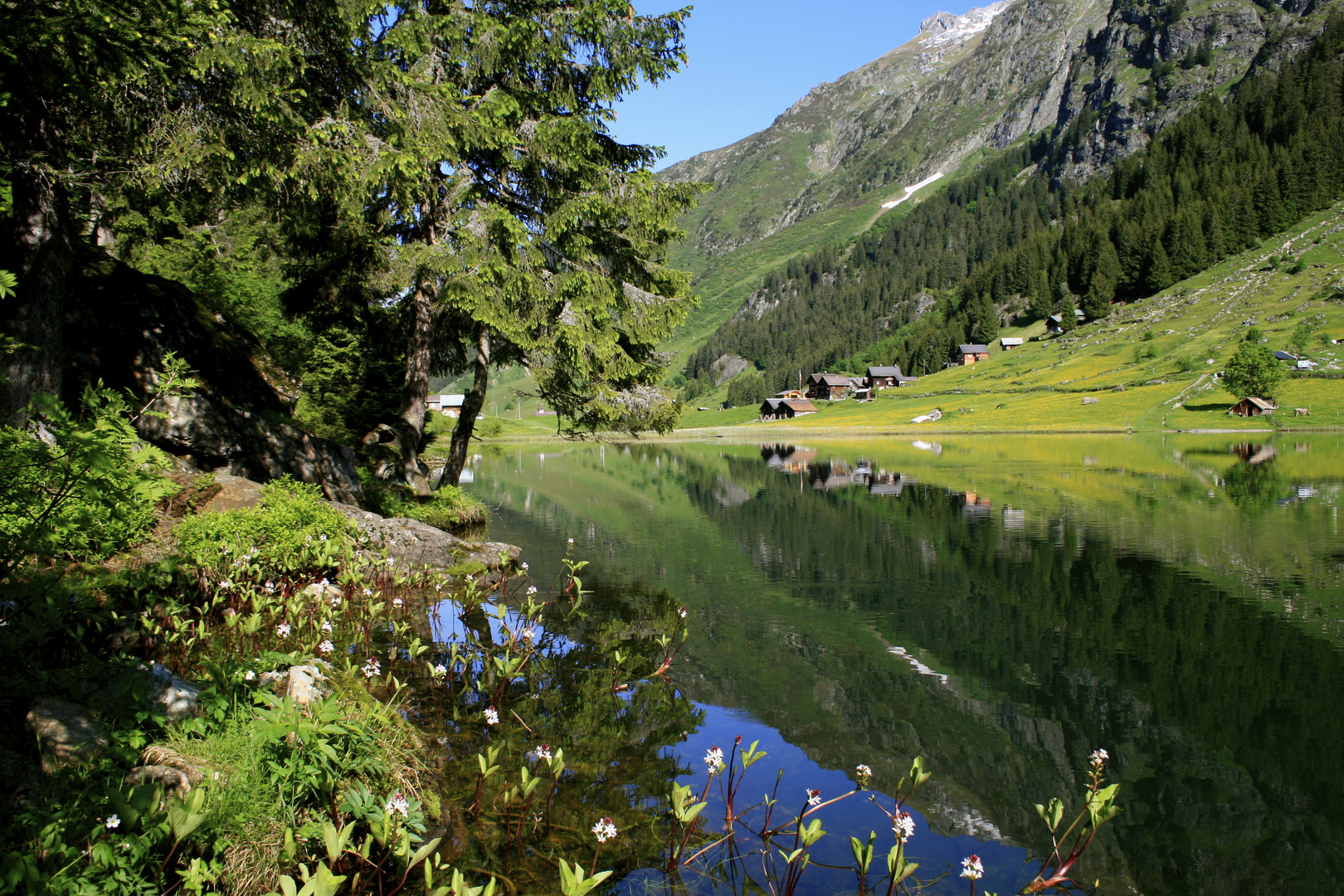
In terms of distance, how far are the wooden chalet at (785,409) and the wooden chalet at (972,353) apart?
37.6 meters

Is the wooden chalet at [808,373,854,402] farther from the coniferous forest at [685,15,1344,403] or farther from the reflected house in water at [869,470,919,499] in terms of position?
the reflected house in water at [869,470,919,499]

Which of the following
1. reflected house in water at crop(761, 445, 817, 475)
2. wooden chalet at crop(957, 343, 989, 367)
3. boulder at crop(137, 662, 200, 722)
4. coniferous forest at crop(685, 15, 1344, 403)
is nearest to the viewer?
boulder at crop(137, 662, 200, 722)

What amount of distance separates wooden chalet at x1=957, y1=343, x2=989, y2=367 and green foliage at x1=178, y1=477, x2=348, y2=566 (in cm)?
16805

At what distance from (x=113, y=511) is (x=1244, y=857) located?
32.7 ft

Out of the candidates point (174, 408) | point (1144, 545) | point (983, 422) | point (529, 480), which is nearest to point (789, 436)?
point (983, 422)

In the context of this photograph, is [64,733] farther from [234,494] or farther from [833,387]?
[833,387]

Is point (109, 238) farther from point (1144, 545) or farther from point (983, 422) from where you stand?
point (983, 422)

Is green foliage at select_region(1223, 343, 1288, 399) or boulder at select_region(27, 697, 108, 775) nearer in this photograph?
boulder at select_region(27, 697, 108, 775)

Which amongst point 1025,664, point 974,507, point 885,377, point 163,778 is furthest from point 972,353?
point 163,778

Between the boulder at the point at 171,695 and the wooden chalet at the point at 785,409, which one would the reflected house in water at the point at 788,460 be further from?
the wooden chalet at the point at 785,409

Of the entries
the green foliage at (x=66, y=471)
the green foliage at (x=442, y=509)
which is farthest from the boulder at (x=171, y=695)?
the green foliage at (x=442, y=509)

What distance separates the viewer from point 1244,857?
5887 mm

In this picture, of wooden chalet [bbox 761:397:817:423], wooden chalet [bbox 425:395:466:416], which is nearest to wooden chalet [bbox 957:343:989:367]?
wooden chalet [bbox 761:397:817:423]

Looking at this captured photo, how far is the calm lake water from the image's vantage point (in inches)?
246
